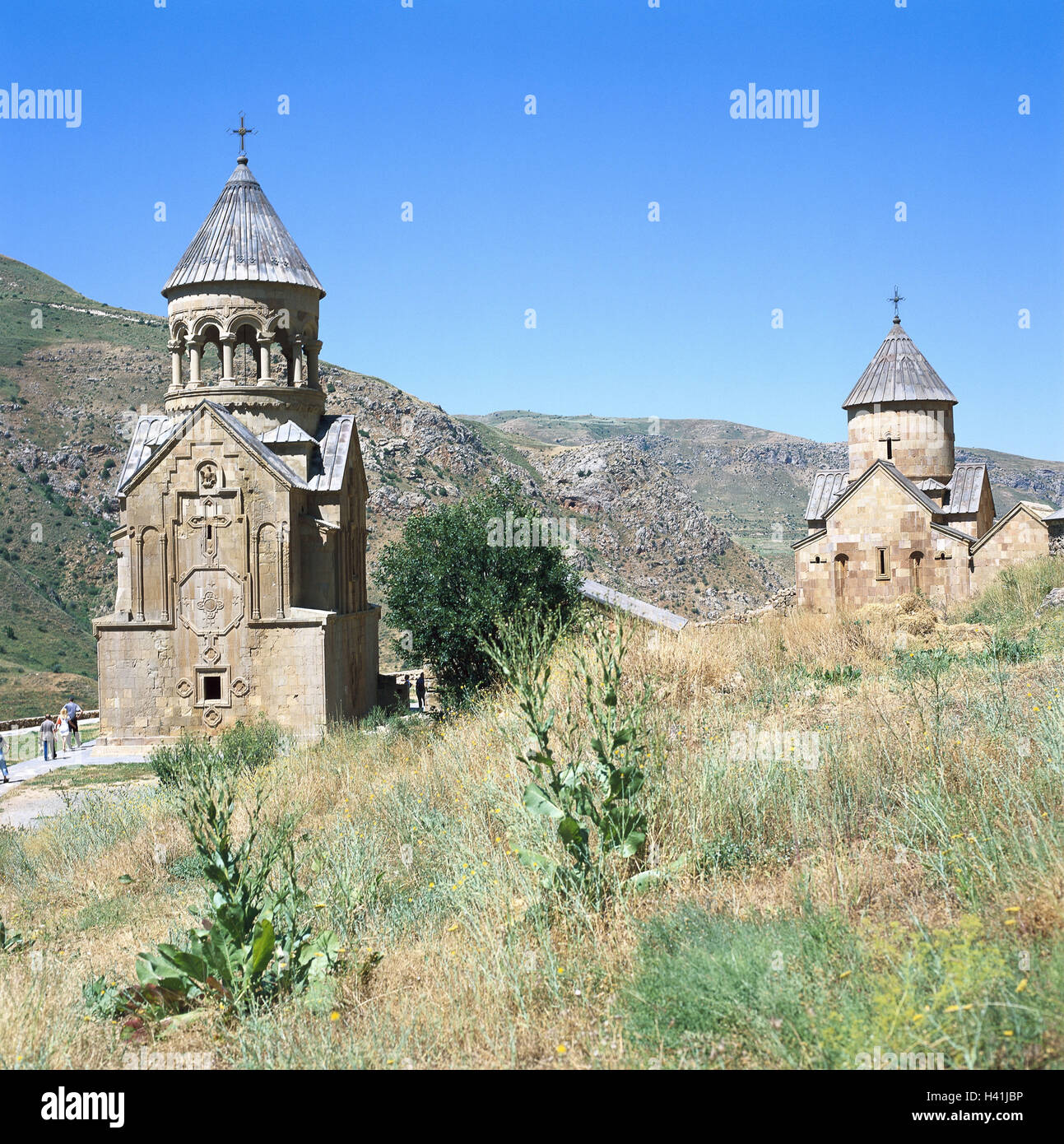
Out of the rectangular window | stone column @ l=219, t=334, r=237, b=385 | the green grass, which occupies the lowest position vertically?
the green grass

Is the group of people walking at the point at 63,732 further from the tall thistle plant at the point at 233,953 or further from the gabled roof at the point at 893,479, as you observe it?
the gabled roof at the point at 893,479

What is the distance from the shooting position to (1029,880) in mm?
4004

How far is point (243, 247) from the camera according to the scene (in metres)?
19.5

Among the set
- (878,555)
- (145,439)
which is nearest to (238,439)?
(145,439)

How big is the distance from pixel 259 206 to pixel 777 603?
49.1 ft

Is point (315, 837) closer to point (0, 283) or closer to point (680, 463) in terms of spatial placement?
point (0, 283)

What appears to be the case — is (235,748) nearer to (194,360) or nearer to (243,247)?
(194,360)

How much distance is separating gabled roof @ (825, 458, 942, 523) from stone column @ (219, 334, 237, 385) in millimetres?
12644

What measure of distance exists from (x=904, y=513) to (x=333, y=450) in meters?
11.9

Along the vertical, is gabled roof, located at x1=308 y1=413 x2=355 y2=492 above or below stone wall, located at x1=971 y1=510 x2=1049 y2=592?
above

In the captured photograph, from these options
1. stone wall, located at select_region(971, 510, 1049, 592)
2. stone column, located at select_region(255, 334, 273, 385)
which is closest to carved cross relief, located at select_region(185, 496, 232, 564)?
stone column, located at select_region(255, 334, 273, 385)

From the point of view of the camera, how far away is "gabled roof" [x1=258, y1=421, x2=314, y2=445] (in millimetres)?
19234

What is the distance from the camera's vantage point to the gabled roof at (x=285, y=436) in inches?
757

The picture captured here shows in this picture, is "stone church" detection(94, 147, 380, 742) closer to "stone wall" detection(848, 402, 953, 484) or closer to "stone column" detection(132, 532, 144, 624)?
"stone column" detection(132, 532, 144, 624)
